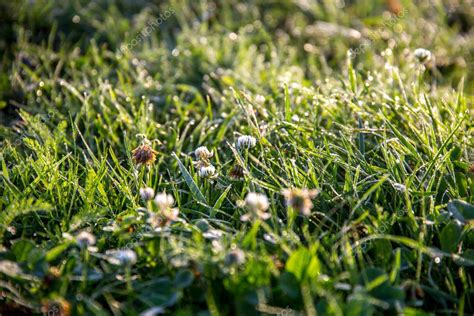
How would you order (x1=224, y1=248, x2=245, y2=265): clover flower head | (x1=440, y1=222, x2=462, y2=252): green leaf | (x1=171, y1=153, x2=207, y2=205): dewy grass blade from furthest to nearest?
1. (x1=171, y1=153, x2=207, y2=205): dewy grass blade
2. (x1=440, y1=222, x2=462, y2=252): green leaf
3. (x1=224, y1=248, x2=245, y2=265): clover flower head

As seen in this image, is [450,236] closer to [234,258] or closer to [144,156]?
[234,258]

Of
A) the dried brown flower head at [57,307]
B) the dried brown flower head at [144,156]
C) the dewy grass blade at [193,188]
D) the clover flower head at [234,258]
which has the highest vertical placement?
the clover flower head at [234,258]

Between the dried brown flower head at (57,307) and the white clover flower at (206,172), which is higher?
the white clover flower at (206,172)

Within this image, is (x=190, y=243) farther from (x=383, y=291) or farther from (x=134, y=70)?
(x=134, y=70)

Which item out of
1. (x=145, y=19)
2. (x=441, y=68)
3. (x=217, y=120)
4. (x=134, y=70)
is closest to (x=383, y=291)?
(x=217, y=120)

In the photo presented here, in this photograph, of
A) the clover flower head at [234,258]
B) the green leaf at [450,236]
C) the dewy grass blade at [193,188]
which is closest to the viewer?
the clover flower head at [234,258]

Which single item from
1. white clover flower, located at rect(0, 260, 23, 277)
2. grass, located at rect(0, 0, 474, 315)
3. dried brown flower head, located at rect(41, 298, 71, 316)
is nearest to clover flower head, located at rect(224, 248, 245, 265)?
grass, located at rect(0, 0, 474, 315)

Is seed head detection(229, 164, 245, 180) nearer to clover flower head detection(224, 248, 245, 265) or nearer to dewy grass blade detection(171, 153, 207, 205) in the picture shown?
dewy grass blade detection(171, 153, 207, 205)

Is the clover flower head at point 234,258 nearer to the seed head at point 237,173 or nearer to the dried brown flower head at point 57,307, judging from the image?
the dried brown flower head at point 57,307

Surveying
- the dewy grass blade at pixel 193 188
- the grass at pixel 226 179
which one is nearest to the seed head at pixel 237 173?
the grass at pixel 226 179
